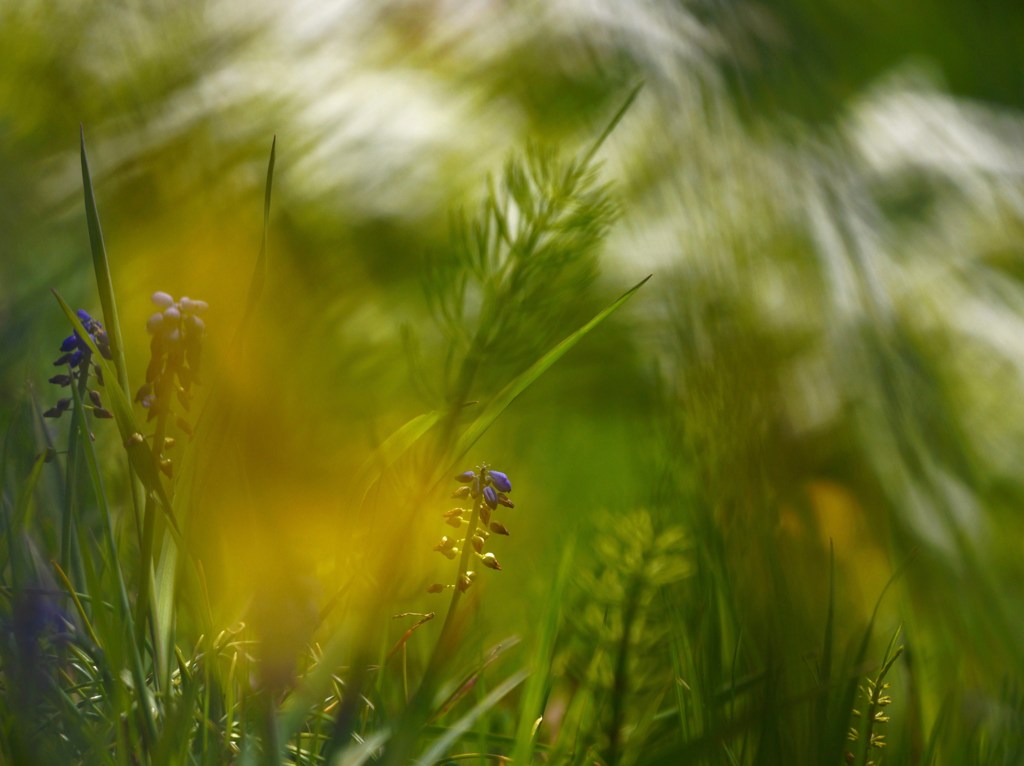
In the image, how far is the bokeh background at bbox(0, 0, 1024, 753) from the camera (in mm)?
147

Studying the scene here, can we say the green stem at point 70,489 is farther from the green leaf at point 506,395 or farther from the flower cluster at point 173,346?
the green leaf at point 506,395

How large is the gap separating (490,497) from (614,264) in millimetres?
71

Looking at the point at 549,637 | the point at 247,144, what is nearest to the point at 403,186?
the point at 247,144

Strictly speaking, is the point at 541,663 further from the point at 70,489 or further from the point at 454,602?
the point at 70,489

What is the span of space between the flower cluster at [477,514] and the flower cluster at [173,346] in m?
0.08

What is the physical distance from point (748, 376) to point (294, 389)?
0.37 ft

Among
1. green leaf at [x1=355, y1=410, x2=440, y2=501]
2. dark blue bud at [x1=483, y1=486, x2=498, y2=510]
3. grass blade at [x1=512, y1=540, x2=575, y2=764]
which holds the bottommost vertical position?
grass blade at [x1=512, y1=540, x2=575, y2=764]

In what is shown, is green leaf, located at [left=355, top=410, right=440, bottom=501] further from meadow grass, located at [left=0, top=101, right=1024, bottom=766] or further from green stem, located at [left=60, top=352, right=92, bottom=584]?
green stem, located at [left=60, top=352, right=92, bottom=584]

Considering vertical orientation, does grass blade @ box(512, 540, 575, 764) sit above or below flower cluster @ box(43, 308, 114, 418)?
below

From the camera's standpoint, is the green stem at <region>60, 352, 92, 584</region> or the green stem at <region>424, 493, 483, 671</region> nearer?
the green stem at <region>424, 493, 483, 671</region>

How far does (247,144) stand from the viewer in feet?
0.93

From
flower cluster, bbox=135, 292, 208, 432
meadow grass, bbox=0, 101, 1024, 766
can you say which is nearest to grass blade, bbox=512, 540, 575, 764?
meadow grass, bbox=0, 101, 1024, 766

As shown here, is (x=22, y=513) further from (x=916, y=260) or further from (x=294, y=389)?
(x=916, y=260)

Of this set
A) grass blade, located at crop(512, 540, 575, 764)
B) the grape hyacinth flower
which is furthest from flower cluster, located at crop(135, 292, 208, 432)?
grass blade, located at crop(512, 540, 575, 764)
